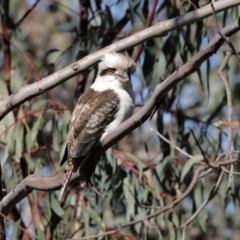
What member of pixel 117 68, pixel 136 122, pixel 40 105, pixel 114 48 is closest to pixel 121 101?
pixel 117 68

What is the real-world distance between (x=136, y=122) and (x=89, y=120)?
99 cm

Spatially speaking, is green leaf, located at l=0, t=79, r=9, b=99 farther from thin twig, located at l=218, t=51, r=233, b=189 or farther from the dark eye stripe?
thin twig, located at l=218, t=51, r=233, b=189

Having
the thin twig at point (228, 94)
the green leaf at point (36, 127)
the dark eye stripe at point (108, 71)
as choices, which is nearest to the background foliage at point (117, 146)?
the green leaf at point (36, 127)

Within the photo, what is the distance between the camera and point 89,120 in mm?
3975

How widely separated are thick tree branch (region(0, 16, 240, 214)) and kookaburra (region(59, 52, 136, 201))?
0.43ft

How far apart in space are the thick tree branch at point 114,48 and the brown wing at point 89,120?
0.34 metres

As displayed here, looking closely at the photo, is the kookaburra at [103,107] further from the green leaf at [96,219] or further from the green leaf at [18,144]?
the green leaf at [96,219]

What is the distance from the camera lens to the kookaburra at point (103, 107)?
150 inches

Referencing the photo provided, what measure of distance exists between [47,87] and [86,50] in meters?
1.87

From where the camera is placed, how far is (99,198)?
5.29 metres

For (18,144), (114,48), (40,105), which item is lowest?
(114,48)

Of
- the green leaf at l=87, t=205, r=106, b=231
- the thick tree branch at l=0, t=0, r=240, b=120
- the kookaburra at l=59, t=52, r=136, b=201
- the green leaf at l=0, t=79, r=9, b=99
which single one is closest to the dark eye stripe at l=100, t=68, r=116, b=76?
the kookaburra at l=59, t=52, r=136, b=201

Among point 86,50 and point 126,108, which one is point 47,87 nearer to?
point 126,108

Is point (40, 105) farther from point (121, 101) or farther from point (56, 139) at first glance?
point (121, 101)
